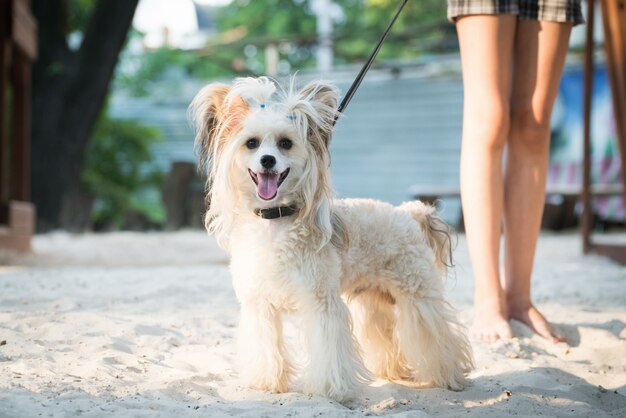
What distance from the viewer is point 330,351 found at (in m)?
3.16

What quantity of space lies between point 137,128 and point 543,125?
14.4m

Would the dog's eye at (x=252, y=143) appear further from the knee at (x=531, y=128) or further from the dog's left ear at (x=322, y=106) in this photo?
the knee at (x=531, y=128)

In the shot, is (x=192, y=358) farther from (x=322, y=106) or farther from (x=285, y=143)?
(x=322, y=106)

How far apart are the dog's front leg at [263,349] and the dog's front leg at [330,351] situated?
166 millimetres

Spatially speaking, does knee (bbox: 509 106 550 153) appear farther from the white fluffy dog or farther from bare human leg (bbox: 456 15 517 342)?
the white fluffy dog

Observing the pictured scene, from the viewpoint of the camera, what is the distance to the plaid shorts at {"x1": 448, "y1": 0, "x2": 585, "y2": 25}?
13.8ft

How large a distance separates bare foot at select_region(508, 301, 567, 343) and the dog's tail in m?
0.89

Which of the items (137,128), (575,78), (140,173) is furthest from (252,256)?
(140,173)

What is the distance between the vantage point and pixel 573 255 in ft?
29.0

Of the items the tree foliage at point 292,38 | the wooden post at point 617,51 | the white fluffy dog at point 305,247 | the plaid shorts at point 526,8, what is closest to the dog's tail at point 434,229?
the white fluffy dog at point 305,247

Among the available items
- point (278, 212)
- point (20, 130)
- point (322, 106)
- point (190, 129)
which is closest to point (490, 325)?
point (278, 212)

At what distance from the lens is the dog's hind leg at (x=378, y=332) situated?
3760 millimetres

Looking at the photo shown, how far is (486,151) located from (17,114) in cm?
655

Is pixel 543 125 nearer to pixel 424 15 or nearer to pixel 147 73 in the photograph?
pixel 147 73
